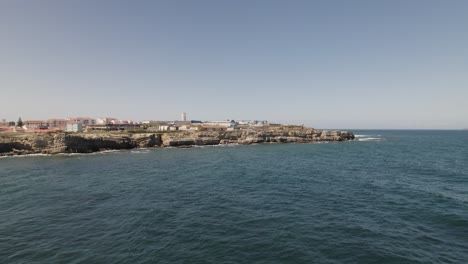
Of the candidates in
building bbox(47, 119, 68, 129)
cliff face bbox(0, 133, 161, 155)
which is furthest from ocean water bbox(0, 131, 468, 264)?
building bbox(47, 119, 68, 129)

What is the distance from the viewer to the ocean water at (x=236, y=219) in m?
Result: 18.2

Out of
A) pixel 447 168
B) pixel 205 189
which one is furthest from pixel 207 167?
pixel 447 168

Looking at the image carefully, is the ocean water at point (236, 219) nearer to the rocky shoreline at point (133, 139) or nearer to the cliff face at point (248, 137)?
the rocky shoreline at point (133, 139)

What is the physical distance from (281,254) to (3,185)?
46788 millimetres

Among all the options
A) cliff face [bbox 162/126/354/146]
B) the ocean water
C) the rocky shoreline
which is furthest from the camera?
cliff face [bbox 162/126/354/146]

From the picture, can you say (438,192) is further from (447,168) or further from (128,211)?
(128,211)

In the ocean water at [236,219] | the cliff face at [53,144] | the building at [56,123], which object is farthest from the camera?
the building at [56,123]

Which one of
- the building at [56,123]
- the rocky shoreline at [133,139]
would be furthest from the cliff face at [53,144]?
the building at [56,123]

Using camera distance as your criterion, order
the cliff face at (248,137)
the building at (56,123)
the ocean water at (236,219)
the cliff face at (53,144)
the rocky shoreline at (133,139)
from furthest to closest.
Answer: the building at (56,123) < the cliff face at (248,137) < the rocky shoreline at (133,139) < the cliff face at (53,144) < the ocean water at (236,219)

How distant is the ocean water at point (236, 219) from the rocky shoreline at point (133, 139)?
46902 mm

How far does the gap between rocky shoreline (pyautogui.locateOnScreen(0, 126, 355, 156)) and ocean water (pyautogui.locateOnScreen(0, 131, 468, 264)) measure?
154 ft

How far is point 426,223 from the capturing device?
23.6 metres

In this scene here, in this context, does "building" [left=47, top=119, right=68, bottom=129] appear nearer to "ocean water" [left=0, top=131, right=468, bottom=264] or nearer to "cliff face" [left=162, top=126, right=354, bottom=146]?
"cliff face" [left=162, top=126, right=354, bottom=146]

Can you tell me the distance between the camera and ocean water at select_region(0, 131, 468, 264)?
18219 millimetres
